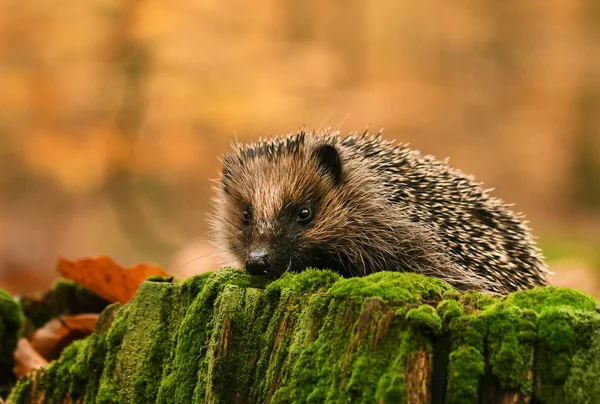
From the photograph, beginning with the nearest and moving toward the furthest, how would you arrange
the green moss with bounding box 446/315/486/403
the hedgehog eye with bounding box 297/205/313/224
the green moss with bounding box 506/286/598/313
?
the green moss with bounding box 446/315/486/403, the green moss with bounding box 506/286/598/313, the hedgehog eye with bounding box 297/205/313/224

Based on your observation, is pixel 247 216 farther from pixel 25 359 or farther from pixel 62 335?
pixel 25 359

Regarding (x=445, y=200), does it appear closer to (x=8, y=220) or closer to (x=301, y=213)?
(x=301, y=213)

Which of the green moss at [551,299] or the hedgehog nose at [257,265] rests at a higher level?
the hedgehog nose at [257,265]

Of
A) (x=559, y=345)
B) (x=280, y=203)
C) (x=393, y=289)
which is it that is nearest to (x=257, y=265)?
(x=280, y=203)

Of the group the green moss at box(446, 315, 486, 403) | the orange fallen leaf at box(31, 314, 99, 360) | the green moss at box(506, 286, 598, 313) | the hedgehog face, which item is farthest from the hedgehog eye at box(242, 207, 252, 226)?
the green moss at box(446, 315, 486, 403)

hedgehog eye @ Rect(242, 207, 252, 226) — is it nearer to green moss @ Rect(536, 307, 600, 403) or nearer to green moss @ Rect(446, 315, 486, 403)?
green moss @ Rect(446, 315, 486, 403)

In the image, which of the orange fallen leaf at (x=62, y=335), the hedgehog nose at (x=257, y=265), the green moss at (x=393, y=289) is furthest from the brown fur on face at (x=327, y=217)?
the green moss at (x=393, y=289)

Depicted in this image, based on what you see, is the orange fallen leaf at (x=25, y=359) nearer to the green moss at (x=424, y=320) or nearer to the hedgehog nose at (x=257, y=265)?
the hedgehog nose at (x=257, y=265)
